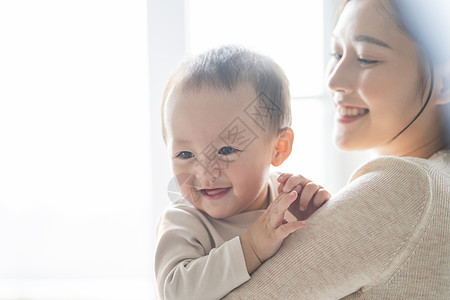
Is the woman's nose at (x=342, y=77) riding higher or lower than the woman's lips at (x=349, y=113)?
higher

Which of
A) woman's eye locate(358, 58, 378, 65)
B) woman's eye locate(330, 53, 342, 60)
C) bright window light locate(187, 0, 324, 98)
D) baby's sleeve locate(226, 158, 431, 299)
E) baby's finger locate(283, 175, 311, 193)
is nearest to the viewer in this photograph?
baby's sleeve locate(226, 158, 431, 299)

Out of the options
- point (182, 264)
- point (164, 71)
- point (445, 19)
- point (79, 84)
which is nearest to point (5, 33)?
point (79, 84)

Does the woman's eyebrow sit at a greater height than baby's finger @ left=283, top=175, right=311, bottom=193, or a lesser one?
greater

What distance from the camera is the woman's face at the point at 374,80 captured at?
100cm

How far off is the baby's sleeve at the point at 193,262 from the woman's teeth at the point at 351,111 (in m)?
0.45

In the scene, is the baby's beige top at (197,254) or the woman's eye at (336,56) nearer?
the baby's beige top at (197,254)

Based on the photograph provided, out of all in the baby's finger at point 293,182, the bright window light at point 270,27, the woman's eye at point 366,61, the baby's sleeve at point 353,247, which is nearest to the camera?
the baby's sleeve at point 353,247

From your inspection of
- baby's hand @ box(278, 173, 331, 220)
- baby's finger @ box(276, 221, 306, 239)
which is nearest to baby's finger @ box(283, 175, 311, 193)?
baby's hand @ box(278, 173, 331, 220)

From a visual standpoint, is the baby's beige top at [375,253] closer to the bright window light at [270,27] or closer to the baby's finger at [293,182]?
the baby's finger at [293,182]

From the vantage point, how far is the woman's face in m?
1.00

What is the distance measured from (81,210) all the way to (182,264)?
1.42 metres

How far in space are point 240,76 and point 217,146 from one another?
0.52 feet

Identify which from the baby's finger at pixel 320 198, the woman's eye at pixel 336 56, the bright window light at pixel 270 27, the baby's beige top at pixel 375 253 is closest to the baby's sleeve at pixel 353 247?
the baby's beige top at pixel 375 253

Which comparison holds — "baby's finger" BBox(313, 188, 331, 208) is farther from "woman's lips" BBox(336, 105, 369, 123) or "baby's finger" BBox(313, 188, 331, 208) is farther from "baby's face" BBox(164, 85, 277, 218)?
"woman's lips" BBox(336, 105, 369, 123)
